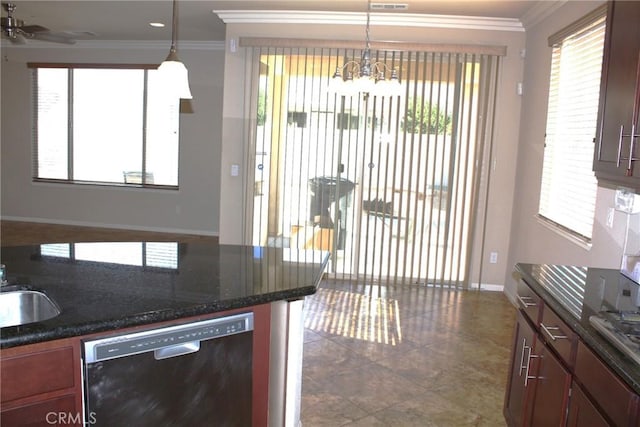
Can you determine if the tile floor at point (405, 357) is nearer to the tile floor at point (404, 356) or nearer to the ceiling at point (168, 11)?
the tile floor at point (404, 356)

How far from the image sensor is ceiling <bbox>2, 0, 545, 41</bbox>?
15.4 feet

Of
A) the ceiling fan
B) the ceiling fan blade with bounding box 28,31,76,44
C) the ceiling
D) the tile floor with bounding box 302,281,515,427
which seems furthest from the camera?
the ceiling fan blade with bounding box 28,31,76,44

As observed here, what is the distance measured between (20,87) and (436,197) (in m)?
6.71

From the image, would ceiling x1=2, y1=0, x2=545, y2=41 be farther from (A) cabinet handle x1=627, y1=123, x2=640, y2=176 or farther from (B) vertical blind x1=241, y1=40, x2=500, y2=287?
(A) cabinet handle x1=627, y1=123, x2=640, y2=176

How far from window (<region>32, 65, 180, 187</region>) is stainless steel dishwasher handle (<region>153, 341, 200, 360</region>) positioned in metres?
6.23

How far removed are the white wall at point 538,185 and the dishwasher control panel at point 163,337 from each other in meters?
2.39

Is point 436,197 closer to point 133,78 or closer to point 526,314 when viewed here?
point 526,314

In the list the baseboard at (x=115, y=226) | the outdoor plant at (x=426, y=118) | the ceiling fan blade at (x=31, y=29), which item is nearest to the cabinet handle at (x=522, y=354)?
the outdoor plant at (x=426, y=118)

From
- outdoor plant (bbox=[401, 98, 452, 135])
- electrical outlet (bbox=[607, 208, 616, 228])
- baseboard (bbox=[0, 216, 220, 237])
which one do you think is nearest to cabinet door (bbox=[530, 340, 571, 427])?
electrical outlet (bbox=[607, 208, 616, 228])

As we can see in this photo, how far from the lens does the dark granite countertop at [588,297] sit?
60.4 inches

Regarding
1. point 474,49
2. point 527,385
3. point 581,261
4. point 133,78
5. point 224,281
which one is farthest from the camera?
point 133,78

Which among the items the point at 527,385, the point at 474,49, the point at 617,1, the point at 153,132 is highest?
the point at 474,49

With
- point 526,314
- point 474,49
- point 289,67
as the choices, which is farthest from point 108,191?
point 526,314

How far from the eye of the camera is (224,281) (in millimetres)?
2035
